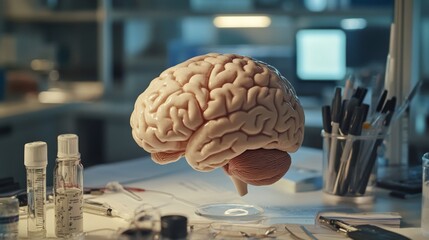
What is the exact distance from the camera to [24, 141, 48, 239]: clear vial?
1.30 metres

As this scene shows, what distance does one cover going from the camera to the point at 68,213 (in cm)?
130

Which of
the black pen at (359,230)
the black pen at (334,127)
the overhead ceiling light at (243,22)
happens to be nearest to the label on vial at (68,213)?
the black pen at (359,230)

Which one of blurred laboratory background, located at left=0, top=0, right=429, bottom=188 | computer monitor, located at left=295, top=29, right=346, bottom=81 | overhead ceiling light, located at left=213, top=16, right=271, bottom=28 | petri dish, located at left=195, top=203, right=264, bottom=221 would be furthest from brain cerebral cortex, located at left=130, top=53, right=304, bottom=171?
overhead ceiling light, located at left=213, top=16, right=271, bottom=28

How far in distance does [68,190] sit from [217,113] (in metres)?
0.30

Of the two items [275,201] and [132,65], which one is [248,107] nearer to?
[275,201]

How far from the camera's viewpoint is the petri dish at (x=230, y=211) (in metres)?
1.44

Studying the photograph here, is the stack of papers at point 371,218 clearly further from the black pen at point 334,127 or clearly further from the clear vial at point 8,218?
the clear vial at point 8,218

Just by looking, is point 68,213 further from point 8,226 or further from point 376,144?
point 376,144

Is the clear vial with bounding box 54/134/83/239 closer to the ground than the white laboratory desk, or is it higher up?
higher up

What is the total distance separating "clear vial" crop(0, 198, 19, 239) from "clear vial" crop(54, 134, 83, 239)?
115 millimetres

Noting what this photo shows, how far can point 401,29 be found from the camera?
6.33ft

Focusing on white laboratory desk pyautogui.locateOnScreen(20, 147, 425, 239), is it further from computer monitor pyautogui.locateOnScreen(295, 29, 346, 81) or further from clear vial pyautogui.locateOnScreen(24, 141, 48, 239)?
computer monitor pyautogui.locateOnScreen(295, 29, 346, 81)

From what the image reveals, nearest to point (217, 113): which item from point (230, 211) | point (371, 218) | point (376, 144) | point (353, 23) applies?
point (230, 211)

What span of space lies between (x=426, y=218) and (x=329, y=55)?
2.88 m
